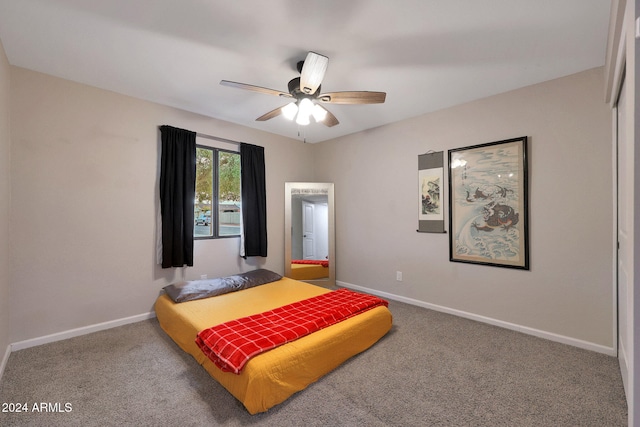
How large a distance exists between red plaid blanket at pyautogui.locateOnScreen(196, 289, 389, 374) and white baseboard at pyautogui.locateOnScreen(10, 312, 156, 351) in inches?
60.2

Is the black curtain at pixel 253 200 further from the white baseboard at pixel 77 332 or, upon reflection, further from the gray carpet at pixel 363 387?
the gray carpet at pixel 363 387

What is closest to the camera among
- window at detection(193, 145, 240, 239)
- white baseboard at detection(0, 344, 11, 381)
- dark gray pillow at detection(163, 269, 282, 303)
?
white baseboard at detection(0, 344, 11, 381)

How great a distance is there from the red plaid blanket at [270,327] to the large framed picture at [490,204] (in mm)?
1308

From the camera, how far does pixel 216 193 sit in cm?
385

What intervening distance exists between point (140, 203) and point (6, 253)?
1119mm

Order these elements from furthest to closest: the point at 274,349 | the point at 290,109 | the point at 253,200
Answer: the point at 253,200 → the point at 290,109 → the point at 274,349

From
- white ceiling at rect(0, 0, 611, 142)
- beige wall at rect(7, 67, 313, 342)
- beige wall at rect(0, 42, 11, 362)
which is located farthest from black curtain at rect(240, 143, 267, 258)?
beige wall at rect(0, 42, 11, 362)

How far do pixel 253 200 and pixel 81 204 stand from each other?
195 cm

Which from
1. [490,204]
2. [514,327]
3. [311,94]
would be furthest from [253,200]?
[514,327]

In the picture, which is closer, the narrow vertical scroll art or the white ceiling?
the white ceiling

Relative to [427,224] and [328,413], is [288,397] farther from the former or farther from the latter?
[427,224]

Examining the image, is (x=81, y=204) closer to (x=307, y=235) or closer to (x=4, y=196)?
(x=4, y=196)

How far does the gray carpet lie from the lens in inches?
65.0

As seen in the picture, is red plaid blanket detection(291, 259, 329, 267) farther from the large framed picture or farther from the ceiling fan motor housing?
the ceiling fan motor housing
